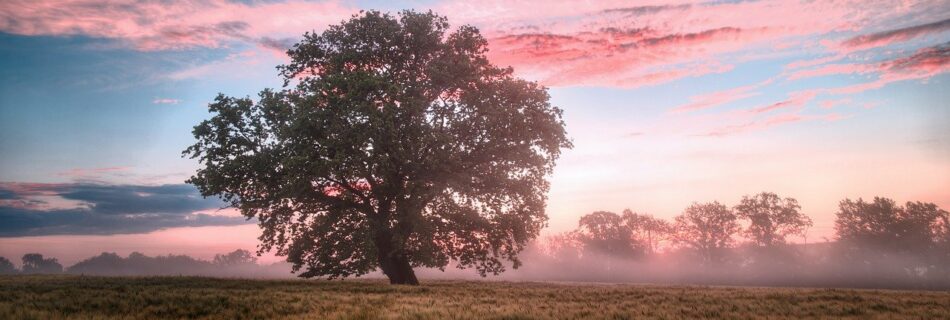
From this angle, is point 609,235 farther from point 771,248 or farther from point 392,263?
point 392,263

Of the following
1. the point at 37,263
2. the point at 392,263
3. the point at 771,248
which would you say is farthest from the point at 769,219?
the point at 37,263

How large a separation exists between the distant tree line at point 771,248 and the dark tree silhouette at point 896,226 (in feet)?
0.43

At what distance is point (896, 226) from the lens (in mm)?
83500

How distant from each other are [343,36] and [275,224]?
11.7 meters

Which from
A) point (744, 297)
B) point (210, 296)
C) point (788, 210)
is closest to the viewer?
point (210, 296)

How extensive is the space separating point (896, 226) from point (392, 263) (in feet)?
307

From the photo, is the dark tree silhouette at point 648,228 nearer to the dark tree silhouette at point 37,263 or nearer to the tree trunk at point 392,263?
the tree trunk at point 392,263

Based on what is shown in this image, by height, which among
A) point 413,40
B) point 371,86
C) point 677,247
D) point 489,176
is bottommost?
point 677,247

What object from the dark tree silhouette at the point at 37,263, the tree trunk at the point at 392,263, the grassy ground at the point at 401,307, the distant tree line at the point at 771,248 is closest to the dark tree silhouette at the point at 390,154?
the tree trunk at the point at 392,263

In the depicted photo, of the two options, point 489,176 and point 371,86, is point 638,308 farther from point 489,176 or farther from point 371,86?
point 371,86

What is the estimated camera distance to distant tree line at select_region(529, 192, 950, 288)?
81.3 m

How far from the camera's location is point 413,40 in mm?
29281

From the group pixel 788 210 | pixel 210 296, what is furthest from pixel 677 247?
pixel 210 296

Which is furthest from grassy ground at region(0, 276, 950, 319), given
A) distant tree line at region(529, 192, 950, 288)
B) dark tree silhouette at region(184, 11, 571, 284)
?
distant tree line at region(529, 192, 950, 288)
